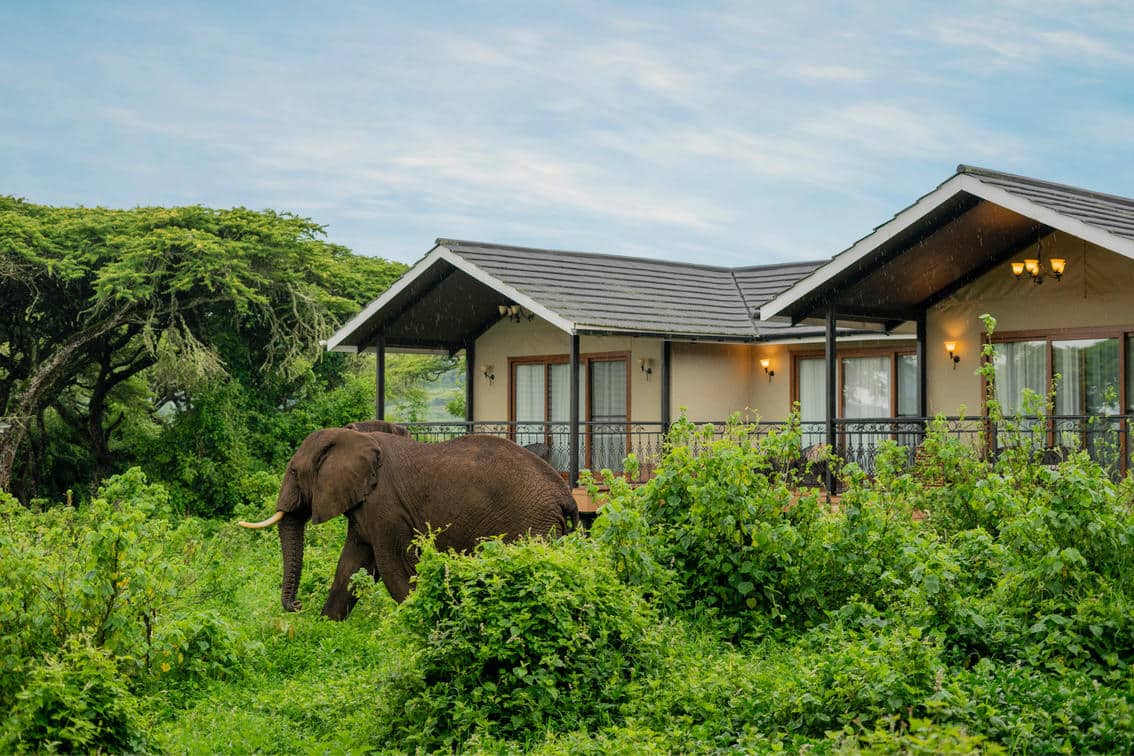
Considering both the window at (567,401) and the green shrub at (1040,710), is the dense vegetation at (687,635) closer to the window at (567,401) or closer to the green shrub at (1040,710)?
the green shrub at (1040,710)

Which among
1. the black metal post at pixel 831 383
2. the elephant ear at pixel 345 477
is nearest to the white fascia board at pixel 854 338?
the black metal post at pixel 831 383

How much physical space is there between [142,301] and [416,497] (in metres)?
16.0

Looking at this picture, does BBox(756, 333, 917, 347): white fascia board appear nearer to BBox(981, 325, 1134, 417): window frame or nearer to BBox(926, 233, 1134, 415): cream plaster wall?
BBox(926, 233, 1134, 415): cream plaster wall

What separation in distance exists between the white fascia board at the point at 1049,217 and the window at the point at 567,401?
8.10m

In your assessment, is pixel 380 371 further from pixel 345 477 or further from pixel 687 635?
pixel 687 635

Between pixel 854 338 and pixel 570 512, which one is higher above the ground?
pixel 854 338

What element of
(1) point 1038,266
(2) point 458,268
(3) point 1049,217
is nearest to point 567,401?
(2) point 458,268

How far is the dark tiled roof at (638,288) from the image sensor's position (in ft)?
64.6

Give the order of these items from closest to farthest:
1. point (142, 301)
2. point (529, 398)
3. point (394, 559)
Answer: point (394, 559)
point (529, 398)
point (142, 301)

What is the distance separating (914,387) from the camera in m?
20.1

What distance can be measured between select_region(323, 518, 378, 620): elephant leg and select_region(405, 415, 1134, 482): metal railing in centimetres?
330

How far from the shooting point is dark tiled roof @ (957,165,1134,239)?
14359 mm

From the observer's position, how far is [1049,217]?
14.3 metres

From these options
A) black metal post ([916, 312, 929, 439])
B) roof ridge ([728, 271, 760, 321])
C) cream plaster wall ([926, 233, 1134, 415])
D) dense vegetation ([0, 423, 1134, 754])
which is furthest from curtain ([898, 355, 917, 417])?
dense vegetation ([0, 423, 1134, 754])
